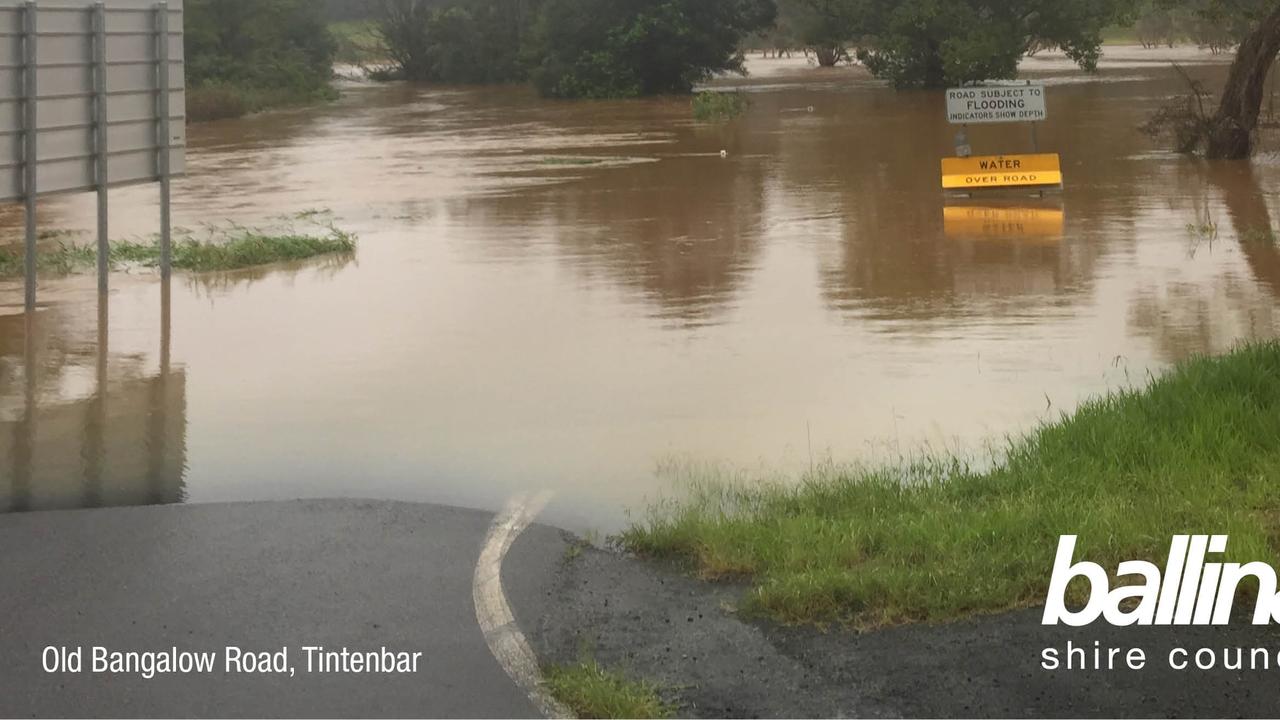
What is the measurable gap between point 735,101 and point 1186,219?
23650 mm

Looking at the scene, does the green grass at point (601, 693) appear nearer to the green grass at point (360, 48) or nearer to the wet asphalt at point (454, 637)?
the wet asphalt at point (454, 637)

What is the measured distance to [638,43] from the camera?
169 feet

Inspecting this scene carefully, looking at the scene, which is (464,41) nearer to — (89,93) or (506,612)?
(89,93)

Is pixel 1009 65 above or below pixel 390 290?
above

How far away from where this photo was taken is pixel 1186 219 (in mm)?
18391

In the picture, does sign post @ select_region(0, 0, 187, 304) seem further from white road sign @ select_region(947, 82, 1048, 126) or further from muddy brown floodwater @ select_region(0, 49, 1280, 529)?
white road sign @ select_region(947, 82, 1048, 126)

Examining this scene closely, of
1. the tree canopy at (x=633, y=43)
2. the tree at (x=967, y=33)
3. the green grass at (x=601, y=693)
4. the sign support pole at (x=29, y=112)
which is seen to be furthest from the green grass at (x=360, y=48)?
the green grass at (x=601, y=693)

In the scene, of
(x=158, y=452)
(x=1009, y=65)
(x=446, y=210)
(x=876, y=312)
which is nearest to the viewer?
(x=158, y=452)

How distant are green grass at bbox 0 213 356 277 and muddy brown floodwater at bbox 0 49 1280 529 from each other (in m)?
0.43

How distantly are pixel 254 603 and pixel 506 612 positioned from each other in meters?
1.00

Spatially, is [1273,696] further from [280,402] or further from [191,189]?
[191,189]

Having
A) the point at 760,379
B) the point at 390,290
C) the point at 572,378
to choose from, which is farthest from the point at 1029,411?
the point at 390,290

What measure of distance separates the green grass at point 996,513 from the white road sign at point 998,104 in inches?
416

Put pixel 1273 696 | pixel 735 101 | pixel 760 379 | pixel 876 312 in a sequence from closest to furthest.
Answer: pixel 1273 696, pixel 760 379, pixel 876 312, pixel 735 101
